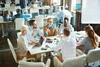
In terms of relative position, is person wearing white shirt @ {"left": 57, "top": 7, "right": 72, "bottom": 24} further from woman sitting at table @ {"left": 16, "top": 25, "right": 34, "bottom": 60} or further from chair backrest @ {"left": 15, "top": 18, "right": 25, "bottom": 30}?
woman sitting at table @ {"left": 16, "top": 25, "right": 34, "bottom": 60}

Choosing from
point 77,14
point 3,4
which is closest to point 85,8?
point 77,14

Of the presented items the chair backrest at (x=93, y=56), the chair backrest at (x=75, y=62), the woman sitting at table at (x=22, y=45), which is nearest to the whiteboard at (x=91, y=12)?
the woman sitting at table at (x=22, y=45)

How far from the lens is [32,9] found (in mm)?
6344

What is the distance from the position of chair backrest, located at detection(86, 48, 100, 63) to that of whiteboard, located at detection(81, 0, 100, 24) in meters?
2.99

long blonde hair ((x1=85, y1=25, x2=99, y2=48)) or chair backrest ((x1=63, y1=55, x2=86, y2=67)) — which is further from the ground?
long blonde hair ((x1=85, y1=25, x2=99, y2=48))

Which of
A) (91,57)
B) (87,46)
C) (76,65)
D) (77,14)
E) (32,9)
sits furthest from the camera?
(77,14)

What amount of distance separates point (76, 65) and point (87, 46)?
32.0 inches

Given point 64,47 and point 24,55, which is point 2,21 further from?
point 64,47

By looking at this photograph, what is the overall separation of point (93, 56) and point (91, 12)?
3123 mm

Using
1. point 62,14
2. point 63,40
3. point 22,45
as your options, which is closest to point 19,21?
point 62,14

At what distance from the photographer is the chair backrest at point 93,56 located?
3.38m

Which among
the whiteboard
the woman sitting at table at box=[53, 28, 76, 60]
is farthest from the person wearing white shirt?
the woman sitting at table at box=[53, 28, 76, 60]

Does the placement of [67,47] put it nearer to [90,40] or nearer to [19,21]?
[90,40]

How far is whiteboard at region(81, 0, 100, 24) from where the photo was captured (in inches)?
244
